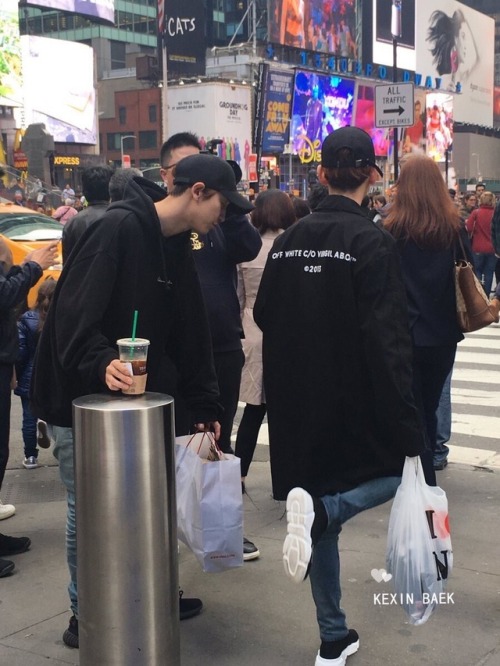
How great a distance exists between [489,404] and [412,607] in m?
5.54

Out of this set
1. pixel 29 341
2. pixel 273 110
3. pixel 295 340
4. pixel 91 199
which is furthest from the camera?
pixel 273 110

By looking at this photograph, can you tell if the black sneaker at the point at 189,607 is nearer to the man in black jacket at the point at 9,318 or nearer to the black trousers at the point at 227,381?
the black trousers at the point at 227,381

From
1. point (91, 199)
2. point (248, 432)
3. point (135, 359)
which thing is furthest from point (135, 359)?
point (91, 199)

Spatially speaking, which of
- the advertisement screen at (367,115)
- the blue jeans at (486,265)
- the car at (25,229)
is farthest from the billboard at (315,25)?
the car at (25,229)

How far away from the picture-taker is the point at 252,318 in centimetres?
582

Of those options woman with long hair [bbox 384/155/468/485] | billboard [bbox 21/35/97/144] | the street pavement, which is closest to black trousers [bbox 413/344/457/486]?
woman with long hair [bbox 384/155/468/485]

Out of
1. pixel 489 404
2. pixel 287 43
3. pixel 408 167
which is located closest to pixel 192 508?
pixel 408 167

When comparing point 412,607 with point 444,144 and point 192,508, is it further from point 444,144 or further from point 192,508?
point 444,144

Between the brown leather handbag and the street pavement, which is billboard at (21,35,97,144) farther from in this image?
the brown leather handbag

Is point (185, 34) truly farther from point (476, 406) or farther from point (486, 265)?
point (476, 406)

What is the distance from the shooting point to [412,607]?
352 centimetres

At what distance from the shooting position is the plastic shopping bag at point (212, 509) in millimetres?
3586

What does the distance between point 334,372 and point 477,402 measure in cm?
577

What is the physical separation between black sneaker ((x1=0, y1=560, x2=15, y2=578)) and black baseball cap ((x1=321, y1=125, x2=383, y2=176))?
8.36ft
